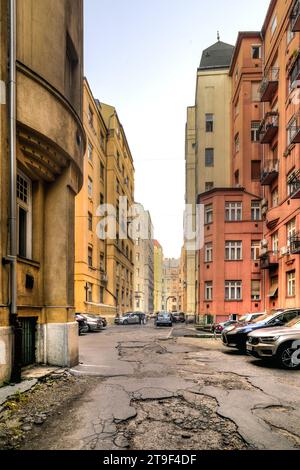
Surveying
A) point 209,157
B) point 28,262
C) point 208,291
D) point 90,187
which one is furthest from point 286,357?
point 209,157

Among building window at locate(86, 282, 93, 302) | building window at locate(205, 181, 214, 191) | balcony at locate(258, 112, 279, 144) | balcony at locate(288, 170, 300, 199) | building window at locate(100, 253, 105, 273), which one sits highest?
balcony at locate(258, 112, 279, 144)

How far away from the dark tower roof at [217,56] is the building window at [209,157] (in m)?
9.73

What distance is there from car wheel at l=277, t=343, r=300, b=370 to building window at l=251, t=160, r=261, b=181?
25.1m

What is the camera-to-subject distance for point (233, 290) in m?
31.8

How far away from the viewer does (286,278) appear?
904 inches

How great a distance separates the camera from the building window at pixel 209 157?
40188mm

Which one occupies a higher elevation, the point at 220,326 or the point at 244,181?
the point at 244,181

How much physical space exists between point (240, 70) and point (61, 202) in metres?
29.8

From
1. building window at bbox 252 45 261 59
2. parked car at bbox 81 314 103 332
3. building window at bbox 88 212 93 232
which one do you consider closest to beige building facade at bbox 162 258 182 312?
building window at bbox 88 212 93 232

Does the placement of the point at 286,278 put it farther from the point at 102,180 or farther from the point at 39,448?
the point at 102,180

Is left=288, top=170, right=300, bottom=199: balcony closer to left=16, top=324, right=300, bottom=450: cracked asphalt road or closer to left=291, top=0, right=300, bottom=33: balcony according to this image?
left=291, top=0, right=300, bottom=33: balcony

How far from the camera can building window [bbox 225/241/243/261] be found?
3222cm

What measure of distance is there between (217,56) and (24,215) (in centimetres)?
4187
